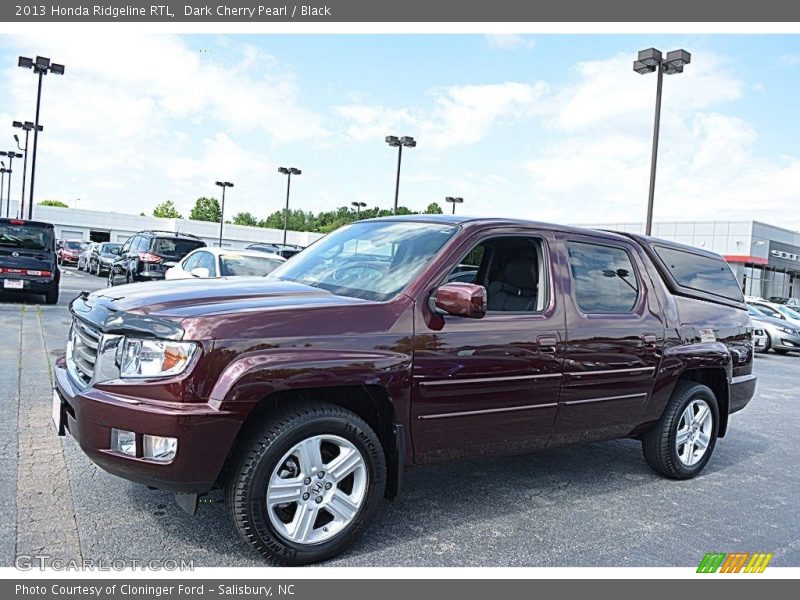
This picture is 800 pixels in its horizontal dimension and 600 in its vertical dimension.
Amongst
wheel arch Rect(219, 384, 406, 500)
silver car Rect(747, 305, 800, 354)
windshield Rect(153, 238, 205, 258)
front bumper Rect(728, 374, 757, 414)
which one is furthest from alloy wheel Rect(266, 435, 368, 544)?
silver car Rect(747, 305, 800, 354)

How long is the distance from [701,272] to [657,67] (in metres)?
15.3

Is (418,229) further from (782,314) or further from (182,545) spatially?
(782,314)

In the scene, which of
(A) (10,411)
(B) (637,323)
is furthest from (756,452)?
(A) (10,411)

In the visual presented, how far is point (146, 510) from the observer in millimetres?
4008

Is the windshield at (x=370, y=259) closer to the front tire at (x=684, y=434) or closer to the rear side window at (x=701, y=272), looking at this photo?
the rear side window at (x=701, y=272)

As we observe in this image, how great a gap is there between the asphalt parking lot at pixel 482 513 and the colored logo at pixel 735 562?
61mm

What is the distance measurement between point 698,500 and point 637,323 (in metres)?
1.36

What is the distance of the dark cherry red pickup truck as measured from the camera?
3.28m

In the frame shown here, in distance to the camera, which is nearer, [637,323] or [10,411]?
[637,323]

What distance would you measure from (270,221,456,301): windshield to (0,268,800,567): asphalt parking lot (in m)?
1.42

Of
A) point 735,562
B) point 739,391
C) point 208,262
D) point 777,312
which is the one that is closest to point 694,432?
point 739,391

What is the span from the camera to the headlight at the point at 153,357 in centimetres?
325

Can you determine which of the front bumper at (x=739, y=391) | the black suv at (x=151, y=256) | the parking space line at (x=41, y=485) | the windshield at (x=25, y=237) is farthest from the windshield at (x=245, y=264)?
the front bumper at (x=739, y=391)

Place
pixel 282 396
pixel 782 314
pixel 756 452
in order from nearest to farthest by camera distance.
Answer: pixel 282 396, pixel 756 452, pixel 782 314
